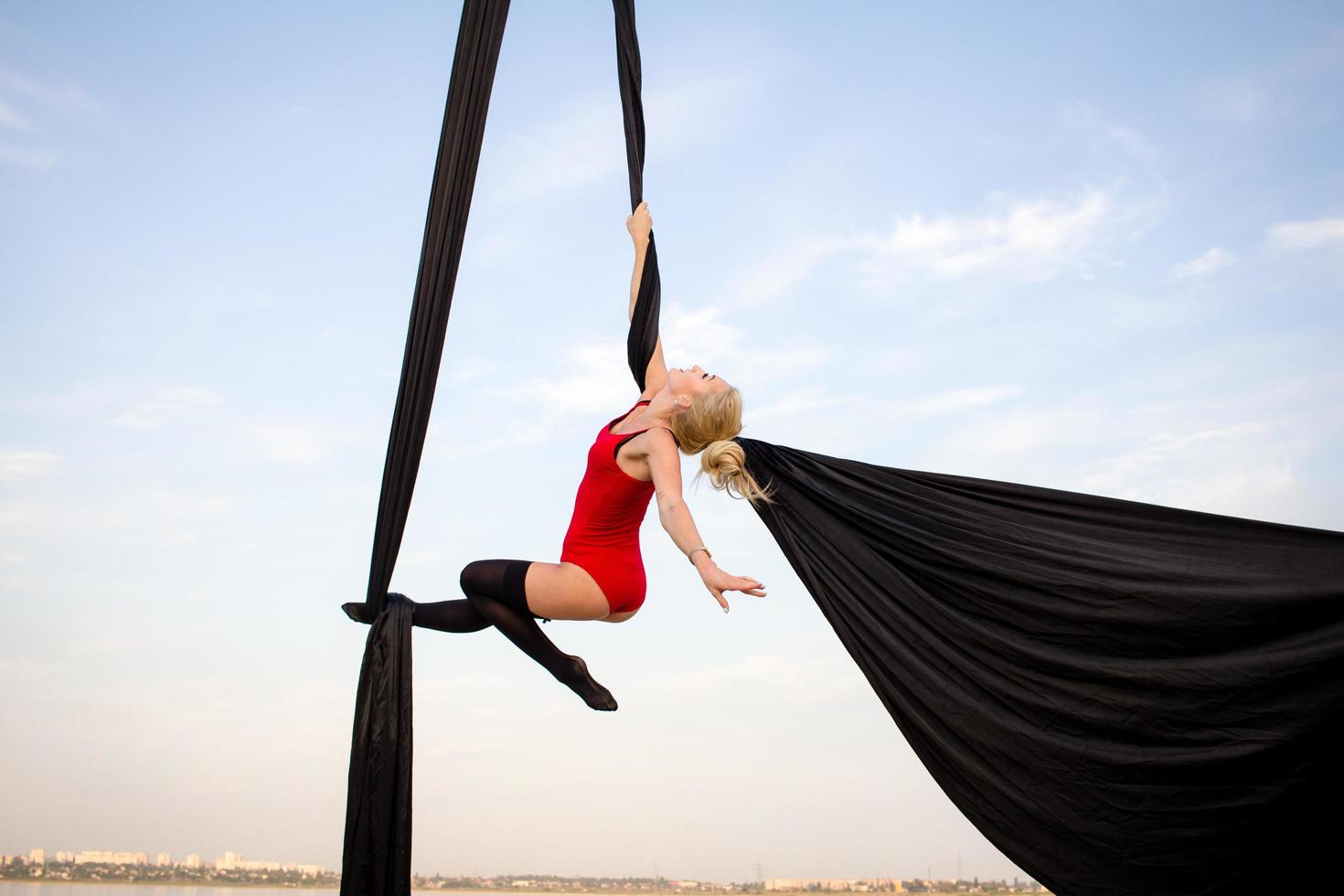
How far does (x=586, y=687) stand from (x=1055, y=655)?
162 cm

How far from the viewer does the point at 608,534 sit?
12.4ft

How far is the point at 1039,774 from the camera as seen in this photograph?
3.36 metres

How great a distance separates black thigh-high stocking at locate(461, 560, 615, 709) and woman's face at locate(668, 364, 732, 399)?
805 mm

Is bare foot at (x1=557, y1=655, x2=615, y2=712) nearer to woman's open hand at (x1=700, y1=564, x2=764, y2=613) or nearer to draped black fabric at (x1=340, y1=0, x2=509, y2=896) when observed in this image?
draped black fabric at (x1=340, y1=0, x2=509, y2=896)

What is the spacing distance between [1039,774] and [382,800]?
2.08 meters

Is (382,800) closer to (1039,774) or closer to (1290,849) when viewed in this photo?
(1039,774)

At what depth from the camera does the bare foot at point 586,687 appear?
12.7ft

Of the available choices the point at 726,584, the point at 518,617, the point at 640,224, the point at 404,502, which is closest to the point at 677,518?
the point at 726,584

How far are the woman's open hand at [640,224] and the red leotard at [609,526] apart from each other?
83 cm

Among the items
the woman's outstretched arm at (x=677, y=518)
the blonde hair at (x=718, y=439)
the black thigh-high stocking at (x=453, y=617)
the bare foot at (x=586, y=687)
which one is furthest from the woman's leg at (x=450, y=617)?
the blonde hair at (x=718, y=439)

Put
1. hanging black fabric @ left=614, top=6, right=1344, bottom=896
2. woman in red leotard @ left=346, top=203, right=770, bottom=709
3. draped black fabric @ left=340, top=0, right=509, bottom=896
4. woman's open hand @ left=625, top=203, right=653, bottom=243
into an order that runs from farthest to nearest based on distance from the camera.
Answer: woman's open hand @ left=625, top=203, right=653, bottom=243 → woman in red leotard @ left=346, top=203, right=770, bottom=709 → draped black fabric @ left=340, top=0, right=509, bottom=896 → hanging black fabric @ left=614, top=6, right=1344, bottom=896

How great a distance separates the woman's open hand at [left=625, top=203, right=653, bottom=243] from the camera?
413 centimetres

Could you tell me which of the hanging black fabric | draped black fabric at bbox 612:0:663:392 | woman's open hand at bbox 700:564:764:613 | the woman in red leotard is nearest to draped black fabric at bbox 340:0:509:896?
the woman in red leotard

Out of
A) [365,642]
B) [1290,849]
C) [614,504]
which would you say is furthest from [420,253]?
[1290,849]
